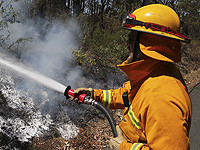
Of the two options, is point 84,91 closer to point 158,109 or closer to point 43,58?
point 158,109

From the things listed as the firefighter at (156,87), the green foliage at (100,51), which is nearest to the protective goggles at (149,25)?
the firefighter at (156,87)

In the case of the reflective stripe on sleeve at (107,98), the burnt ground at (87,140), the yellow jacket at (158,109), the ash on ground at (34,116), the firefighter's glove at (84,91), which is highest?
the yellow jacket at (158,109)

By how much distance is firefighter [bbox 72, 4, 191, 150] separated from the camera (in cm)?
98

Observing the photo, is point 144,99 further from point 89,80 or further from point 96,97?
point 89,80

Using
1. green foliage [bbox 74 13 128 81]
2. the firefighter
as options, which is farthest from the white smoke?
the firefighter

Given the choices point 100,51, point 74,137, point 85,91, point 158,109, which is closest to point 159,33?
point 158,109

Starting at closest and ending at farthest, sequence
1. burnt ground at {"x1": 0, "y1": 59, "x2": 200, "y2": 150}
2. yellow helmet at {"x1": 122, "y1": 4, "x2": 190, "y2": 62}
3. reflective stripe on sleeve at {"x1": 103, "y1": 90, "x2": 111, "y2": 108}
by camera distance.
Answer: yellow helmet at {"x1": 122, "y1": 4, "x2": 190, "y2": 62}
reflective stripe on sleeve at {"x1": 103, "y1": 90, "x2": 111, "y2": 108}
burnt ground at {"x1": 0, "y1": 59, "x2": 200, "y2": 150}

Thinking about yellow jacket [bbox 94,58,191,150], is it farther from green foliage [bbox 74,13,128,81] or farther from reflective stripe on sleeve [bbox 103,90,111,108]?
green foliage [bbox 74,13,128,81]

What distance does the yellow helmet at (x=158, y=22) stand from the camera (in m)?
1.32

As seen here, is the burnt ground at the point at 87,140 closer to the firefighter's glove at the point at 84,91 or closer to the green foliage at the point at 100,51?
the firefighter's glove at the point at 84,91

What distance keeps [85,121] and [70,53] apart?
259 cm

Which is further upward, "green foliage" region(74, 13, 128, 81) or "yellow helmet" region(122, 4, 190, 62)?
"yellow helmet" region(122, 4, 190, 62)

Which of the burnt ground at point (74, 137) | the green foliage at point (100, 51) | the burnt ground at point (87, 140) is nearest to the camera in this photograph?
the burnt ground at point (74, 137)

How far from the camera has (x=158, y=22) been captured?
1.37m
